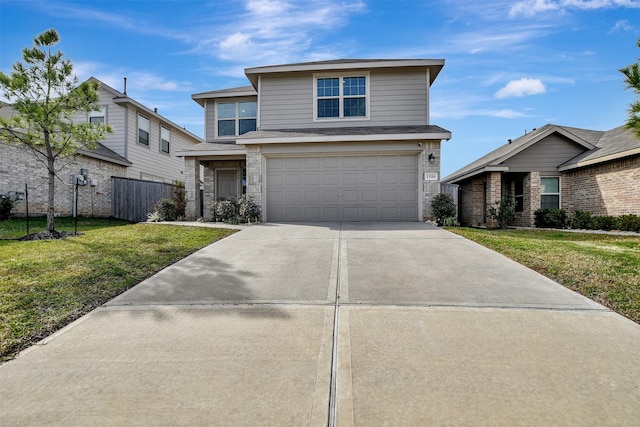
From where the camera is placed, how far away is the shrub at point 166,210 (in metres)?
13.1

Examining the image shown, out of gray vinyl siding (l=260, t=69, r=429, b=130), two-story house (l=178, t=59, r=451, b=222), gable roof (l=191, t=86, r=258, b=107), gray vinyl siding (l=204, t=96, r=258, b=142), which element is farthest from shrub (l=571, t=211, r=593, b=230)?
gray vinyl siding (l=204, t=96, r=258, b=142)

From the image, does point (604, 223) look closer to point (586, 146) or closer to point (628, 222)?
point (628, 222)

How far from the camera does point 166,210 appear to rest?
1319 centimetres

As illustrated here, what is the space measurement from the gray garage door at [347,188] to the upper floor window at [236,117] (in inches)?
162

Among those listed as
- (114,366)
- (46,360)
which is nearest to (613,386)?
(114,366)

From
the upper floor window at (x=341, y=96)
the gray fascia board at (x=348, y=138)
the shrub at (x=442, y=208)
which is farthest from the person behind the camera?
the upper floor window at (x=341, y=96)

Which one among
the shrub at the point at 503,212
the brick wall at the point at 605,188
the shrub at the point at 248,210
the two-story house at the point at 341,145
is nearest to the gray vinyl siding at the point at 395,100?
the two-story house at the point at 341,145

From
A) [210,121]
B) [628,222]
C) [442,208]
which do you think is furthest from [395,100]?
[628,222]

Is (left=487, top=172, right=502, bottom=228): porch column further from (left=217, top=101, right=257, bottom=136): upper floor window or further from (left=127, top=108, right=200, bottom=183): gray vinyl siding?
(left=127, top=108, right=200, bottom=183): gray vinyl siding

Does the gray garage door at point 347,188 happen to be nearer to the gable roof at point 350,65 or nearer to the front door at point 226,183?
the gable roof at point 350,65

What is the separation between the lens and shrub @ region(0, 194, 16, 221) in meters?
11.2

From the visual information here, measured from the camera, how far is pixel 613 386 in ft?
7.64

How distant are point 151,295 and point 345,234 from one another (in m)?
4.96

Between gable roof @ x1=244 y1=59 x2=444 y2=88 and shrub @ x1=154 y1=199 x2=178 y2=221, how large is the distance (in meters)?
6.08
